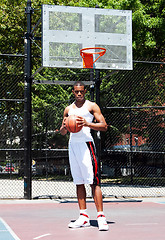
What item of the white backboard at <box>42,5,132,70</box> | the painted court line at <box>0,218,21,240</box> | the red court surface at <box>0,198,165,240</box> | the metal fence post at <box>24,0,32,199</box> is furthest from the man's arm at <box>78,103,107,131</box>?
the metal fence post at <box>24,0,32,199</box>

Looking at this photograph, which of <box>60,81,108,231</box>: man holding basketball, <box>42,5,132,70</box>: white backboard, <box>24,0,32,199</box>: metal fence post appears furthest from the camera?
<box>24,0,32,199</box>: metal fence post

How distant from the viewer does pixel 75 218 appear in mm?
7609

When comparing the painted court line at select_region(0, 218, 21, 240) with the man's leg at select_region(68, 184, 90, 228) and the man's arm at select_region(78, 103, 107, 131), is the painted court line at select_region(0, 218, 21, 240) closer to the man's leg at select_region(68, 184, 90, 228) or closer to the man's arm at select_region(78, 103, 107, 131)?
the man's leg at select_region(68, 184, 90, 228)

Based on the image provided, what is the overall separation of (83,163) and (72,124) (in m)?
0.62

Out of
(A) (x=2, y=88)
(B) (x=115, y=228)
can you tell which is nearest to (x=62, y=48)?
(B) (x=115, y=228)

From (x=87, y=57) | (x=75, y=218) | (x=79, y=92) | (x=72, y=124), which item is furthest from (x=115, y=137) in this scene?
(x=72, y=124)

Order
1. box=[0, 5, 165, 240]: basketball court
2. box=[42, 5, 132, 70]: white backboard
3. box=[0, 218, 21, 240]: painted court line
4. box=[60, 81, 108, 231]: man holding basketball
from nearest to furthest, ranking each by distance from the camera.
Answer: box=[0, 218, 21, 240]: painted court line, box=[60, 81, 108, 231]: man holding basketball, box=[0, 5, 165, 240]: basketball court, box=[42, 5, 132, 70]: white backboard

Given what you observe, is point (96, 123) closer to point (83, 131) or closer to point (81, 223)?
point (83, 131)

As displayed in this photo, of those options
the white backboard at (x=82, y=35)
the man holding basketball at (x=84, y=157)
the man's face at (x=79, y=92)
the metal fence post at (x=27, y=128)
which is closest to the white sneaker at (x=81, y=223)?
the man holding basketball at (x=84, y=157)

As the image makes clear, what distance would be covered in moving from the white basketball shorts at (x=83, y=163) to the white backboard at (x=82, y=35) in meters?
4.15

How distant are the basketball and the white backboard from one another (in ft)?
13.5

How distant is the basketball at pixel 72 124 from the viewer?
→ 623cm

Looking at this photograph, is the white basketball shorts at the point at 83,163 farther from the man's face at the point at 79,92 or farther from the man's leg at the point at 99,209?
the man's face at the point at 79,92

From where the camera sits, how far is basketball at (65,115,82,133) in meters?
6.23
